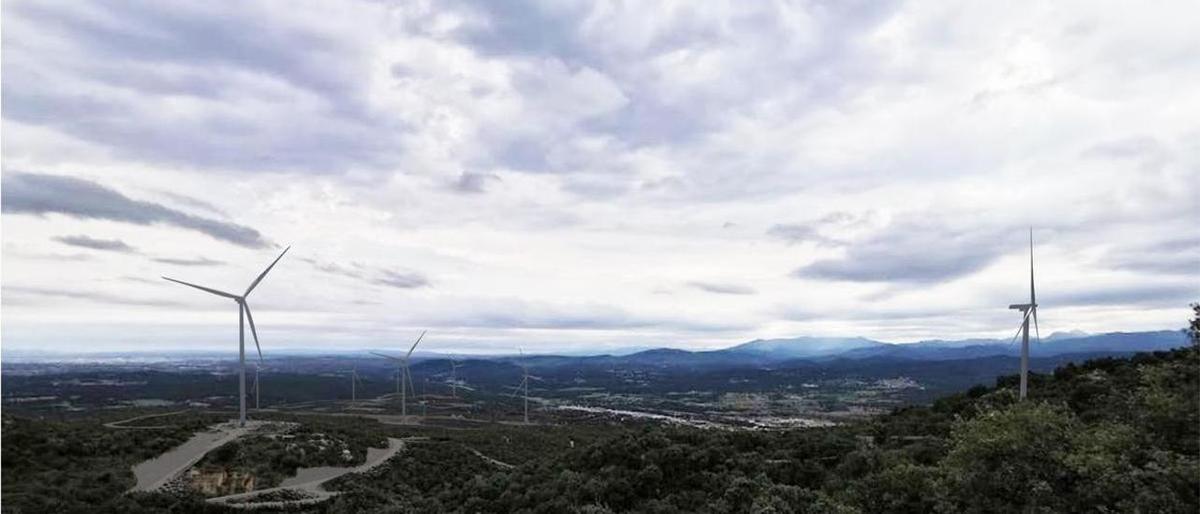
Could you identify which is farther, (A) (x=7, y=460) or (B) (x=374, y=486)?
(B) (x=374, y=486)

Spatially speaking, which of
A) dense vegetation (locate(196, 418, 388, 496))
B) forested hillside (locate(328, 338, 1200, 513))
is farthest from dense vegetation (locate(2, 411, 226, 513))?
forested hillside (locate(328, 338, 1200, 513))

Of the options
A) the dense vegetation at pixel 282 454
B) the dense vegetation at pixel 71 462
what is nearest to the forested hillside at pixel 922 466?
the dense vegetation at pixel 282 454

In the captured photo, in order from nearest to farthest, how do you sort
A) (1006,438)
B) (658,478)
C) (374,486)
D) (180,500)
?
(1006,438) → (658,478) → (180,500) → (374,486)

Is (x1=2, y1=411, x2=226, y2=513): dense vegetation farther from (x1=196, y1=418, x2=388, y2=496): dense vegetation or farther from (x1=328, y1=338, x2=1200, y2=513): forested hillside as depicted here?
(x1=328, y1=338, x2=1200, y2=513): forested hillside

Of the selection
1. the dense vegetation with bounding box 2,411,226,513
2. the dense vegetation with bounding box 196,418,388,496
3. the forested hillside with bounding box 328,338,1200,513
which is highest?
the forested hillside with bounding box 328,338,1200,513

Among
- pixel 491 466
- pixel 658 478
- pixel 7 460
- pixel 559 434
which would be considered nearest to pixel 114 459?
pixel 7 460

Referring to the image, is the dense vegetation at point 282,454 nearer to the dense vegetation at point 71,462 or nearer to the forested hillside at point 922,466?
the dense vegetation at point 71,462

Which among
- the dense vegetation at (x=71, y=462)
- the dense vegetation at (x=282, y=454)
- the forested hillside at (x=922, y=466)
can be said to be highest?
the forested hillside at (x=922, y=466)

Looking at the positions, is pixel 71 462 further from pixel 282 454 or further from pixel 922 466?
pixel 922 466

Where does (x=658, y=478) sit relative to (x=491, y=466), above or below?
above

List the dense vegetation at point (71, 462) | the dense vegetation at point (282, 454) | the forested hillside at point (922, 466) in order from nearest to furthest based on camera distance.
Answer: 1. the forested hillside at point (922, 466)
2. the dense vegetation at point (71, 462)
3. the dense vegetation at point (282, 454)

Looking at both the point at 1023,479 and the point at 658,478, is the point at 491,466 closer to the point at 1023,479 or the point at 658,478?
the point at 658,478
